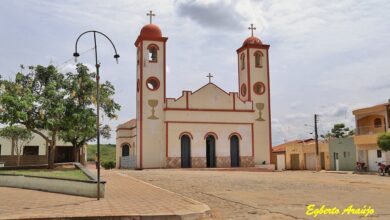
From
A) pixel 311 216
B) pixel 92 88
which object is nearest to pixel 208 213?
pixel 311 216

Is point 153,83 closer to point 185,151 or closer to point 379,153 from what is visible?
point 185,151

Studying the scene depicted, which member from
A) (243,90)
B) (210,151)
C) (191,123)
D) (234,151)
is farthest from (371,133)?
(191,123)

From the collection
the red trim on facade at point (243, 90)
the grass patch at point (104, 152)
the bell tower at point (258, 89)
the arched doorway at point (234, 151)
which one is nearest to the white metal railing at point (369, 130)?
the bell tower at point (258, 89)

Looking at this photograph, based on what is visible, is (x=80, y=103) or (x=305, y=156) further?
(x=305, y=156)

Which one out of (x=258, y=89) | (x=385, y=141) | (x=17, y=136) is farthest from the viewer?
(x=17, y=136)

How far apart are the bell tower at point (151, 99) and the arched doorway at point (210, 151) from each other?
13.4ft

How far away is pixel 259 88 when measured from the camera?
4138cm

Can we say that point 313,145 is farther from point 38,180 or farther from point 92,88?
point 38,180

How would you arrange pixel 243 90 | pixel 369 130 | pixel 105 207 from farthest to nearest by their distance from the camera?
1. pixel 243 90
2. pixel 369 130
3. pixel 105 207

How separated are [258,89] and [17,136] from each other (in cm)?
2442

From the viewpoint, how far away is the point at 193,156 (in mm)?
37750

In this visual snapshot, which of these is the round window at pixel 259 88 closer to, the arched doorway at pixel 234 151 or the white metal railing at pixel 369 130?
the arched doorway at pixel 234 151

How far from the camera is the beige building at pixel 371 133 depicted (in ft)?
121

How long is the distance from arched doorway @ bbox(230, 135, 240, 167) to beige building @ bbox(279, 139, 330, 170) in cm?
1145
